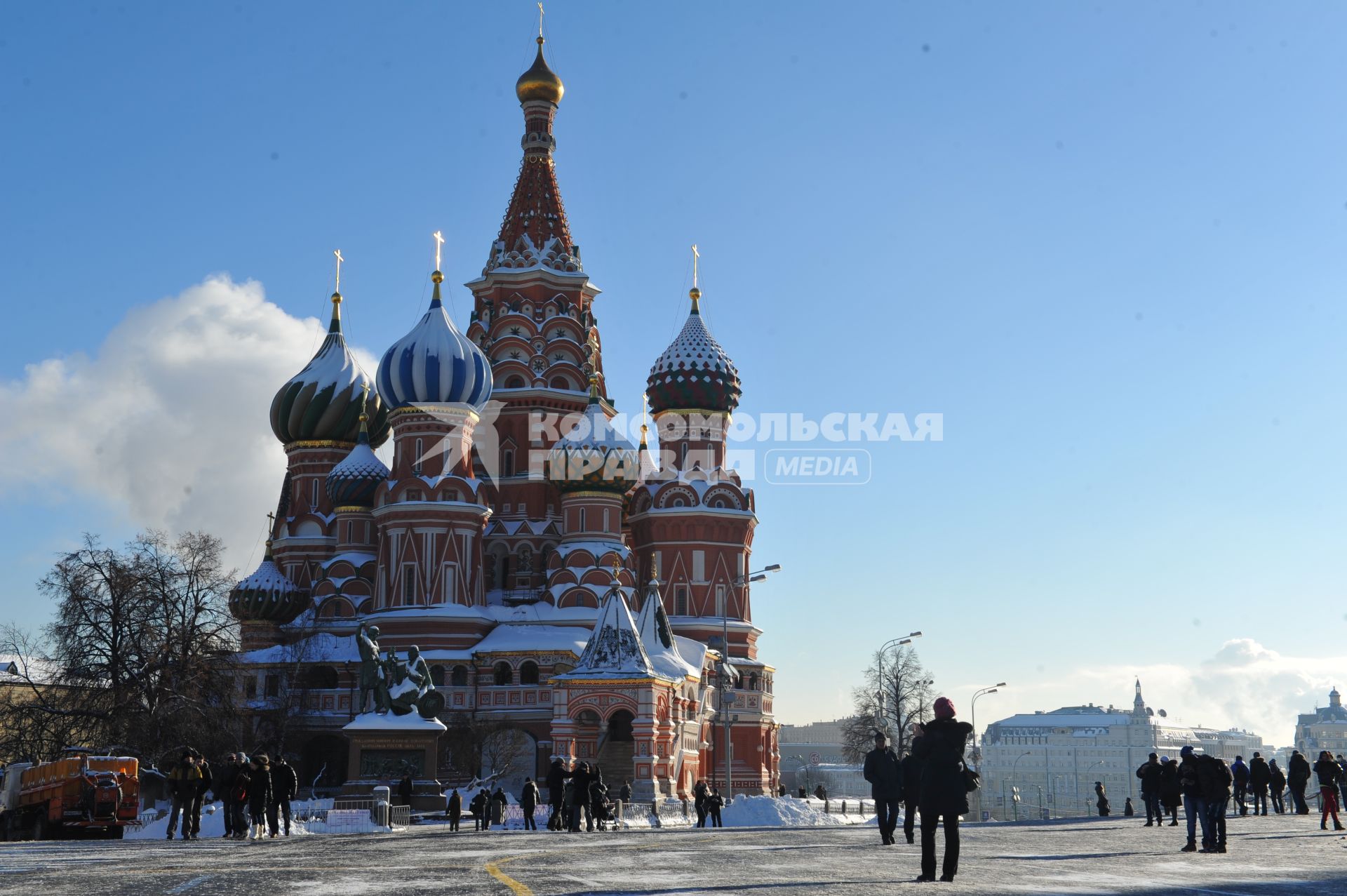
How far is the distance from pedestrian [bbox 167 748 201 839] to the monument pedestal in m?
16.0

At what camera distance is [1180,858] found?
1482 centimetres

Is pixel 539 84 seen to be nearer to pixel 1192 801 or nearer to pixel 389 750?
pixel 389 750

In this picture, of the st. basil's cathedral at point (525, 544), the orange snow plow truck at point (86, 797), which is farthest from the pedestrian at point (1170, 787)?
the st. basil's cathedral at point (525, 544)

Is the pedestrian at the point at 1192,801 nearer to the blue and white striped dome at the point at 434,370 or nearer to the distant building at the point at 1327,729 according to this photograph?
the blue and white striped dome at the point at 434,370

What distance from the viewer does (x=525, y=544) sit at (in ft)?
179

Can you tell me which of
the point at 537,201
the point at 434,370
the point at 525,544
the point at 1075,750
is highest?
the point at 537,201

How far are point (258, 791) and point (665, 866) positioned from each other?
1058 cm

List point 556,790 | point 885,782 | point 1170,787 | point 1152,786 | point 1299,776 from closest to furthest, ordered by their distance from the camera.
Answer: point 885,782 → point 1170,787 → point 1152,786 → point 556,790 → point 1299,776

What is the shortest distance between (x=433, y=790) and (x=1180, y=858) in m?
26.6

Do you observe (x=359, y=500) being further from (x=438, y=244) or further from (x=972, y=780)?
(x=972, y=780)

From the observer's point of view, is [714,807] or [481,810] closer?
[481,810]

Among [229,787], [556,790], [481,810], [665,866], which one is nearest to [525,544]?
[481,810]

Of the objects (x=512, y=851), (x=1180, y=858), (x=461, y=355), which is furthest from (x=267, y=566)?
(x=1180, y=858)

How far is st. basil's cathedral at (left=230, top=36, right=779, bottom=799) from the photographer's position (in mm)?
46969
